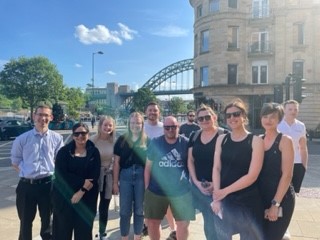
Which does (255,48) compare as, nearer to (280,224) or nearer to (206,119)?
(206,119)

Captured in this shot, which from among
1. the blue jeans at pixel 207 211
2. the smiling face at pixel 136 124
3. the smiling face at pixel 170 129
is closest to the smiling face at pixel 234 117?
the smiling face at pixel 170 129

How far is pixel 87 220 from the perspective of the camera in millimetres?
3756

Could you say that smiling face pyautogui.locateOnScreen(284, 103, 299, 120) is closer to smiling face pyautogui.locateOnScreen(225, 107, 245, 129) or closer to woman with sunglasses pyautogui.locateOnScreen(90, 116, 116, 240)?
smiling face pyautogui.locateOnScreen(225, 107, 245, 129)

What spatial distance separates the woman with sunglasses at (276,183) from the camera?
2.92 m

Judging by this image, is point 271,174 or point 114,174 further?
point 114,174

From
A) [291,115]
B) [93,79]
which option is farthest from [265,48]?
[291,115]

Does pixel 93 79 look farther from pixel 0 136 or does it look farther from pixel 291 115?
pixel 291 115

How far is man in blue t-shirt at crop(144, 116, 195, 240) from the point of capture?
12.5ft

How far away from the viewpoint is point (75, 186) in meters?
3.65

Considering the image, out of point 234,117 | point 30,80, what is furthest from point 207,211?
point 30,80

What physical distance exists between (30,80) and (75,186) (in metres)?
46.0

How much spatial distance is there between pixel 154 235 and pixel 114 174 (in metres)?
0.94

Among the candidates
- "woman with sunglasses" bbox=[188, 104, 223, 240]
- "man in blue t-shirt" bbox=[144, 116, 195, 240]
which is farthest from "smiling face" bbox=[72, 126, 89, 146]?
"woman with sunglasses" bbox=[188, 104, 223, 240]

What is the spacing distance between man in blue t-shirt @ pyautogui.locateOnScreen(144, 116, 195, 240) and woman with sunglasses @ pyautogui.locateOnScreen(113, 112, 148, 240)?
279 mm
